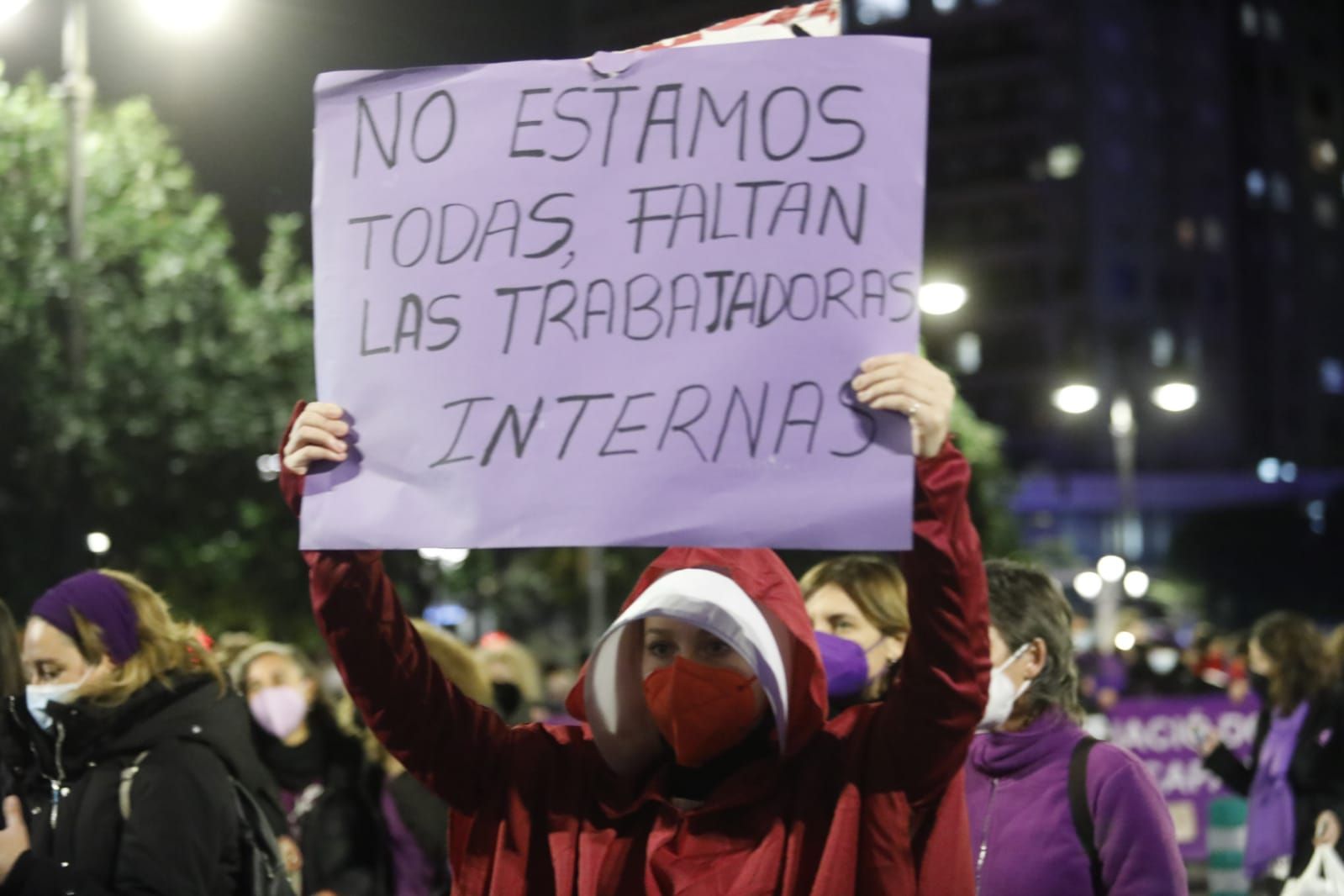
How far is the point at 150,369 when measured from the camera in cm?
1734

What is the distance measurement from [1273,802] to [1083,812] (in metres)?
4.55

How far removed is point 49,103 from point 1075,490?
63.5 metres

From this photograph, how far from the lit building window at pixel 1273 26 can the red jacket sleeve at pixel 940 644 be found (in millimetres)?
90240

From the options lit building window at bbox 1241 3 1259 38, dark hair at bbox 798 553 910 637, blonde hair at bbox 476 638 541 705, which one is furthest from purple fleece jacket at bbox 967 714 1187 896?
lit building window at bbox 1241 3 1259 38

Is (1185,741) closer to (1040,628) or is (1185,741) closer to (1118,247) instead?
(1040,628)

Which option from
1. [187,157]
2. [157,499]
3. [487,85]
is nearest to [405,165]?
[487,85]

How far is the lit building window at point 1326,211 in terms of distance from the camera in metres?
85.9

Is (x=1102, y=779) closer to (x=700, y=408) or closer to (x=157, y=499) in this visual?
(x=700, y=408)

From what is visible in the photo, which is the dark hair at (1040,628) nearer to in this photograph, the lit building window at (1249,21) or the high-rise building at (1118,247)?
the high-rise building at (1118,247)

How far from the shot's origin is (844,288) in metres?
3.00

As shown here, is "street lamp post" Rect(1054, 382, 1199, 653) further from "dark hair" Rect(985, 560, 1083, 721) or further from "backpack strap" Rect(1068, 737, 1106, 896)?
"backpack strap" Rect(1068, 737, 1106, 896)

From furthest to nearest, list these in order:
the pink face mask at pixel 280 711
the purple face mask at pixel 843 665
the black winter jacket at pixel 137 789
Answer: the pink face mask at pixel 280 711 < the purple face mask at pixel 843 665 < the black winter jacket at pixel 137 789

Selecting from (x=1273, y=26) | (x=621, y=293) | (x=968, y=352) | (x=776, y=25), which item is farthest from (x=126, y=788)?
(x=1273, y=26)

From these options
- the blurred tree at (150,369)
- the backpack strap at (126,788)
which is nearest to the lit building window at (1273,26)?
the blurred tree at (150,369)
